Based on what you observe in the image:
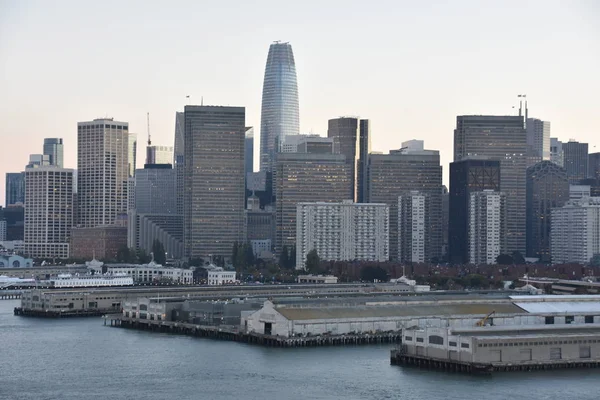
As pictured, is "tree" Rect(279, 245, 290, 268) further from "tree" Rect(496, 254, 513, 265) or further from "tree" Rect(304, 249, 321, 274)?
"tree" Rect(496, 254, 513, 265)

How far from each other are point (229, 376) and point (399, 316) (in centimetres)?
2227

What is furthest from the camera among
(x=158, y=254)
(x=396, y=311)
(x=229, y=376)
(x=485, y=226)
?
(x=485, y=226)

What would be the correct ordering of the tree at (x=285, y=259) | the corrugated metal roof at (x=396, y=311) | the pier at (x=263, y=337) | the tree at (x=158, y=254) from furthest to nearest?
the tree at (x=158, y=254), the tree at (x=285, y=259), the corrugated metal roof at (x=396, y=311), the pier at (x=263, y=337)

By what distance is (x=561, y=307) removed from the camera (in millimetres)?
87750

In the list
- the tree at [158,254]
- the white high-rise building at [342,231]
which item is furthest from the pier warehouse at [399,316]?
the tree at [158,254]

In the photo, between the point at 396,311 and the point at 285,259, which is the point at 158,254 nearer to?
the point at 285,259

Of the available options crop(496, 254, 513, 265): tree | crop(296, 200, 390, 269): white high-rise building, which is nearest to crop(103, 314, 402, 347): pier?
crop(296, 200, 390, 269): white high-rise building

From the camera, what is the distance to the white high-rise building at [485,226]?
196750mm

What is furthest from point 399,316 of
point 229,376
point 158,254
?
point 158,254

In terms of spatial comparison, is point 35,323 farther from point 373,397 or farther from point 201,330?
point 373,397

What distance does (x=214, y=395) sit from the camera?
208 ft

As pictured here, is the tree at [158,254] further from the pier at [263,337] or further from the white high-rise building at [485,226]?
the pier at [263,337]

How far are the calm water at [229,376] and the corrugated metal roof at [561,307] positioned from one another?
11988 millimetres

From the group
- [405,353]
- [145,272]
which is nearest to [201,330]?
[405,353]
